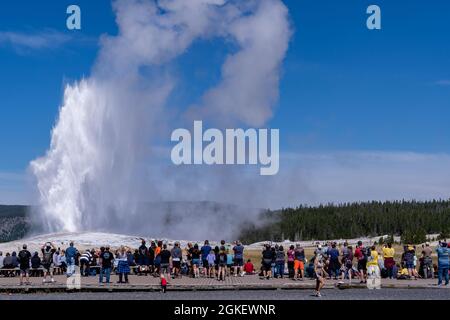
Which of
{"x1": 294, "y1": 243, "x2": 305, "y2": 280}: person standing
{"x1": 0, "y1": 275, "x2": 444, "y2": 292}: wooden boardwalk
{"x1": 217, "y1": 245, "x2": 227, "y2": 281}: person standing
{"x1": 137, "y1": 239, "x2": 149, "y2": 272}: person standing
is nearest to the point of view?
{"x1": 0, "y1": 275, "x2": 444, "y2": 292}: wooden boardwalk

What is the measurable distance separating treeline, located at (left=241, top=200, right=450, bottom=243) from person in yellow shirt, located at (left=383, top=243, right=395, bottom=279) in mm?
104096

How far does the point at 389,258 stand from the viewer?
2897 cm

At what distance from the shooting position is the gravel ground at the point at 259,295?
21719 mm

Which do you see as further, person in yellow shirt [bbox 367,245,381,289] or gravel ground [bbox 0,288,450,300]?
person in yellow shirt [bbox 367,245,381,289]

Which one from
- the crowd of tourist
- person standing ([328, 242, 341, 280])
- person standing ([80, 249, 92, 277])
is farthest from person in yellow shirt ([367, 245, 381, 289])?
person standing ([80, 249, 92, 277])

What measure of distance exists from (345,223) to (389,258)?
12290 centimetres

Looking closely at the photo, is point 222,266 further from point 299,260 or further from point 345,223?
point 345,223

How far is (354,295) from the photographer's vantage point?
22.6 m

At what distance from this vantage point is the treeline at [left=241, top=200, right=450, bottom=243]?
464 feet

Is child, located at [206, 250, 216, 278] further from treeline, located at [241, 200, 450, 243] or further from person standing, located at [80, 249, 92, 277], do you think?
treeline, located at [241, 200, 450, 243]
